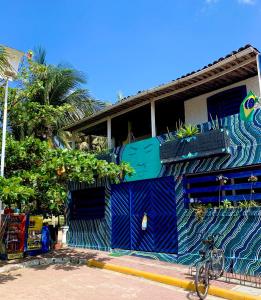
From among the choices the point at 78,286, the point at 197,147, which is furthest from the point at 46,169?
the point at 197,147

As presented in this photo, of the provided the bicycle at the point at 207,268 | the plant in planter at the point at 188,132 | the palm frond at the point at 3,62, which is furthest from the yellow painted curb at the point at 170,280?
the palm frond at the point at 3,62

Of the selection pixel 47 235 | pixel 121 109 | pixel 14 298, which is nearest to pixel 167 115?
pixel 121 109

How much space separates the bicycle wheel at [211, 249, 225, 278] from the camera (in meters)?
7.95

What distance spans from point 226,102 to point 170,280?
5.79 metres

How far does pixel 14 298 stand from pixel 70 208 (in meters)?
7.96

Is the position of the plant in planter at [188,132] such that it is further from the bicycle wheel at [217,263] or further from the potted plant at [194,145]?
the bicycle wheel at [217,263]

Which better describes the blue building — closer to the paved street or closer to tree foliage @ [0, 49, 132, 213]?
tree foliage @ [0, 49, 132, 213]

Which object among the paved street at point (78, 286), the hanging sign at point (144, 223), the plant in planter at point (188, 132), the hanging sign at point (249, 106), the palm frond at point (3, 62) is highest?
the palm frond at point (3, 62)

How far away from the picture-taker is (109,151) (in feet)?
44.9

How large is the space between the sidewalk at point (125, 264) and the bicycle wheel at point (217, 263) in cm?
19

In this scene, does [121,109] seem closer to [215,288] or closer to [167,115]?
[167,115]

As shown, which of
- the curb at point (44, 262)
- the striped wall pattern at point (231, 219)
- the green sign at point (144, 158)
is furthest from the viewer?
the green sign at point (144, 158)

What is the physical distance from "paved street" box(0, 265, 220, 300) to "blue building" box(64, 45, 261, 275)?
6.64 feet

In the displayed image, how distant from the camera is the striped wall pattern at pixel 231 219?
860 centimetres
